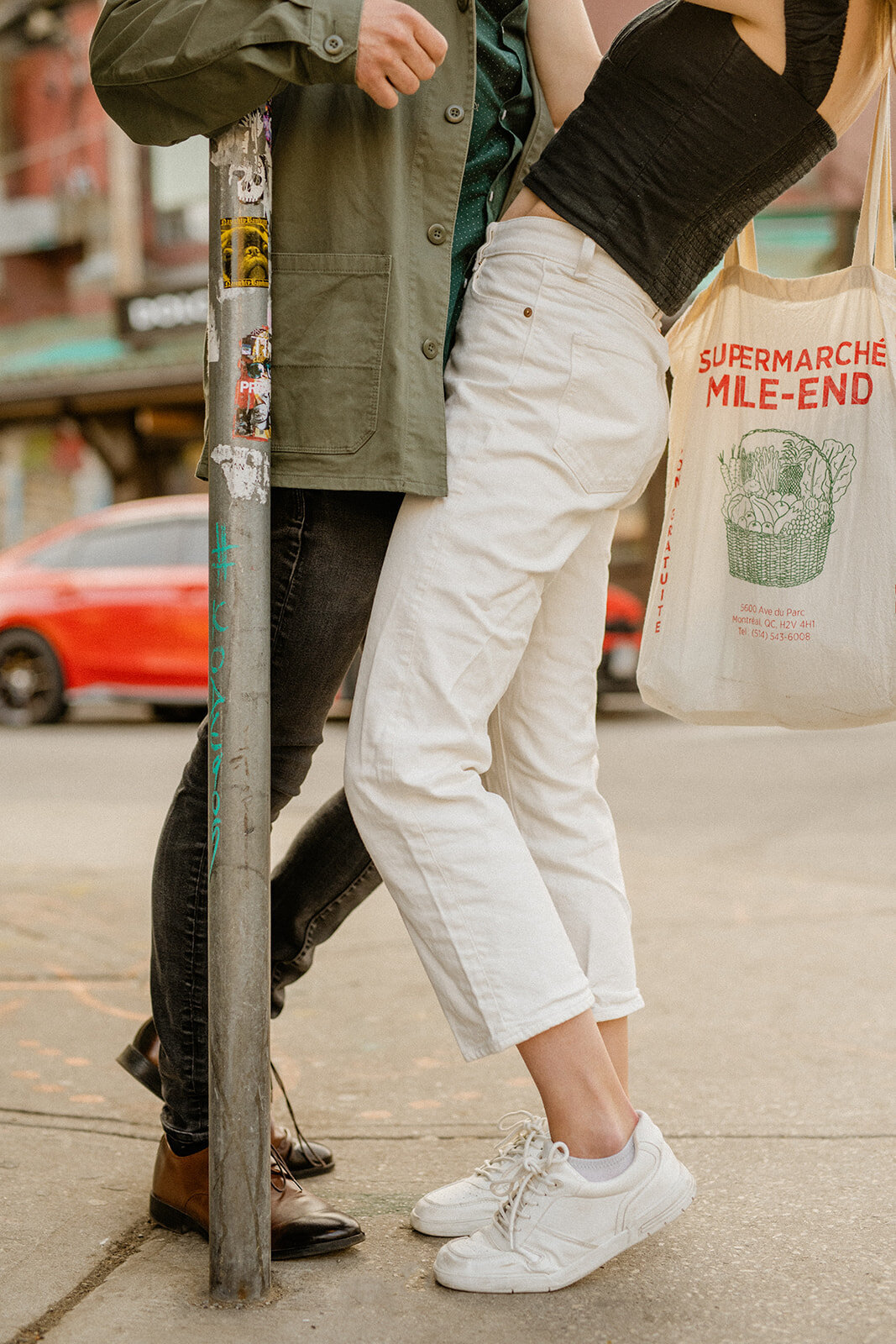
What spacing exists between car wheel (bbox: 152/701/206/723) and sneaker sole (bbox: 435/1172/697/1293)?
9.26 m

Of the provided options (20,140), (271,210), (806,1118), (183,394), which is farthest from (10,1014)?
(20,140)

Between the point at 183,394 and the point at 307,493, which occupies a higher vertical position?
the point at 183,394

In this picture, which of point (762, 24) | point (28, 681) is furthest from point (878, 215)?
point (28, 681)

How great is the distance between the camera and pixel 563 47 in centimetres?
191

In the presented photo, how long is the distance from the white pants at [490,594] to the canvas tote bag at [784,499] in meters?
0.18

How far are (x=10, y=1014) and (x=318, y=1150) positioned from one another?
3.63ft

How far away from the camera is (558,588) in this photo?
75.3 inches

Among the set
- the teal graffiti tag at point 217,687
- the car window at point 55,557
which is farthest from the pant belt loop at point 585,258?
the car window at point 55,557

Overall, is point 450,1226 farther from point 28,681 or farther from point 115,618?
point 28,681

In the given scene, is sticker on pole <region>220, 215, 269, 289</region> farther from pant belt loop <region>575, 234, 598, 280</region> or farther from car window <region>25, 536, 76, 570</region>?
car window <region>25, 536, 76, 570</region>

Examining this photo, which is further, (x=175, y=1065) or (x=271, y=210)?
(x=175, y=1065)

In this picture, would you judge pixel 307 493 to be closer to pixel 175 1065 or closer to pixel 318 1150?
pixel 175 1065

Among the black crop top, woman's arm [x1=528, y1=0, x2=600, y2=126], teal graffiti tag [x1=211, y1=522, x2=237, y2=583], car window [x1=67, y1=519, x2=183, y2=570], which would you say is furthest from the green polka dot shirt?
car window [x1=67, y1=519, x2=183, y2=570]

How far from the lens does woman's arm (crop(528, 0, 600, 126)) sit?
1.90 metres
